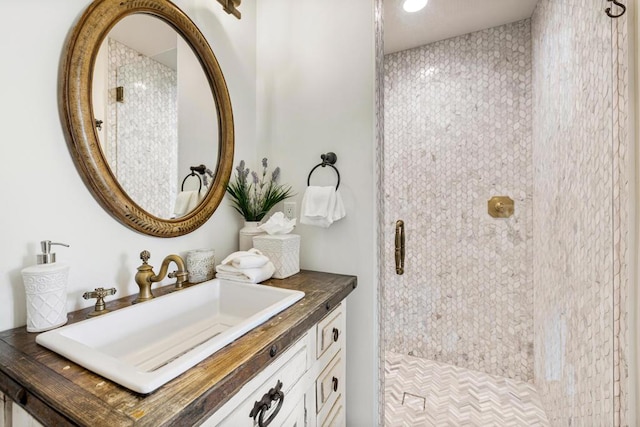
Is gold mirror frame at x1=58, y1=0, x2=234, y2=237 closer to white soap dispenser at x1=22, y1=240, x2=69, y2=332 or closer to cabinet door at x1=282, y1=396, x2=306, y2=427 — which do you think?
white soap dispenser at x1=22, y1=240, x2=69, y2=332

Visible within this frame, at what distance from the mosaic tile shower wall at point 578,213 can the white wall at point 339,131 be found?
80 cm

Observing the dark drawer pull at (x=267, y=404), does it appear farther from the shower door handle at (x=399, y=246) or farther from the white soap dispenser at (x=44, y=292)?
the shower door handle at (x=399, y=246)

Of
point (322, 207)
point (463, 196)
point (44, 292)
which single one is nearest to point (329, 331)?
point (322, 207)

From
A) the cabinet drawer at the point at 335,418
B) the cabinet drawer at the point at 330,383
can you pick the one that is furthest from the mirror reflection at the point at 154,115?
the cabinet drawer at the point at 335,418

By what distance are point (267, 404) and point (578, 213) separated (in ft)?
4.66

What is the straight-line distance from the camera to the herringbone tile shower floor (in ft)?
5.63

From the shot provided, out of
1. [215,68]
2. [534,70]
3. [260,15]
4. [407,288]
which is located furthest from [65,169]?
[534,70]

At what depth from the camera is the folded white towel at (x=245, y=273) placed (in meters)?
1.11

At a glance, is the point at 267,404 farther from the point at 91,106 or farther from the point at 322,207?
the point at 91,106

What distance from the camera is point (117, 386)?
19.9 inches

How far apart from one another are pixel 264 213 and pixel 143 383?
100 centimetres

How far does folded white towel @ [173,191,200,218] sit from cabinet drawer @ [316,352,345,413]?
2.61ft

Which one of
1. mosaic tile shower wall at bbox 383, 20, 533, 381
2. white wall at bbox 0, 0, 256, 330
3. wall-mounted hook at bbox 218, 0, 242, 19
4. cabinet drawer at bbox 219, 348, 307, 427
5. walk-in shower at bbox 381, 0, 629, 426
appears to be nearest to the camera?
cabinet drawer at bbox 219, 348, 307, 427

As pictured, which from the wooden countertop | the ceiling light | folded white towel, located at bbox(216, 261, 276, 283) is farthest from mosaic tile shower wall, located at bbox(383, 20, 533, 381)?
the wooden countertop
